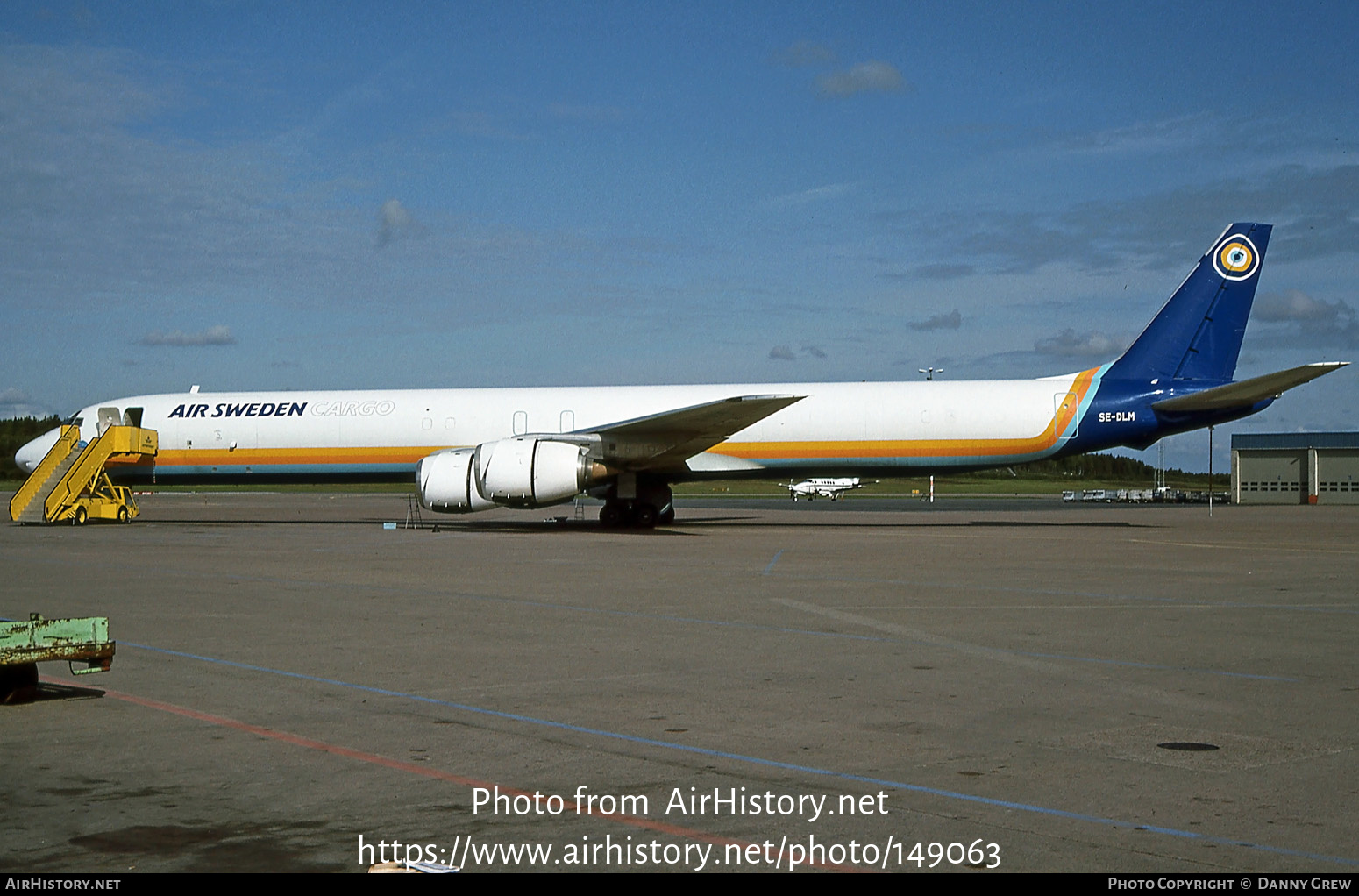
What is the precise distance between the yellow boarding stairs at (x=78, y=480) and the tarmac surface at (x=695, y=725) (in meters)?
16.4

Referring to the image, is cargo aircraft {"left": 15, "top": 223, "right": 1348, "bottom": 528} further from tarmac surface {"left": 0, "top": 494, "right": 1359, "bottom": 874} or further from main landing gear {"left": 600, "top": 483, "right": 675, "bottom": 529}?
tarmac surface {"left": 0, "top": 494, "right": 1359, "bottom": 874}

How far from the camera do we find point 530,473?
A: 25766 mm

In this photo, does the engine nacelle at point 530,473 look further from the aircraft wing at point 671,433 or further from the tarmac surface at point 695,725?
the tarmac surface at point 695,725

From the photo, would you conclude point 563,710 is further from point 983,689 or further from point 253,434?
point 253,434

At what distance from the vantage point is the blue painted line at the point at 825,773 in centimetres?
466

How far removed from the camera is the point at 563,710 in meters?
7.39

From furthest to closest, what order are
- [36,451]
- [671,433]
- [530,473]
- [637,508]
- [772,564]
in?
1. [36,451]
2. [637,508]
3. [671,433]
4. [530,473]
5. [772,564]

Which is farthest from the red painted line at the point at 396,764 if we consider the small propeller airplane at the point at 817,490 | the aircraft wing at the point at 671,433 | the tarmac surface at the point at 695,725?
the small propeller airplane at the point at 817,490

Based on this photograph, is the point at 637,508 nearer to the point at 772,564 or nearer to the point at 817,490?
the point at 772,564

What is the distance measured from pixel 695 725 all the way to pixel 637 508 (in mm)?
21704

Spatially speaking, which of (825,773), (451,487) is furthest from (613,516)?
(825,773)

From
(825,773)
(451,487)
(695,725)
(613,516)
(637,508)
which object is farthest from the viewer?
(613,516)

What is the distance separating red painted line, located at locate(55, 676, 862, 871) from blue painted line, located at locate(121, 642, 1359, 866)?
3.58 feet

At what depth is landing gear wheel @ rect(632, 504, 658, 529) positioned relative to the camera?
2862 centimetres
